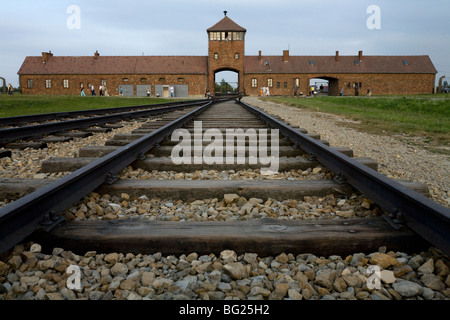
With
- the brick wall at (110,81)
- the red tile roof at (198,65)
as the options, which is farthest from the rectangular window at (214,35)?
the brick wall at (110,81)

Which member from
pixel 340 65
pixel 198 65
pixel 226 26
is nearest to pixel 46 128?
pixel 198 65

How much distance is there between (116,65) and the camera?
51344mm

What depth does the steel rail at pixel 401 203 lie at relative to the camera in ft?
4.93

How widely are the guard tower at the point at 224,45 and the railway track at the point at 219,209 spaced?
47.0 m

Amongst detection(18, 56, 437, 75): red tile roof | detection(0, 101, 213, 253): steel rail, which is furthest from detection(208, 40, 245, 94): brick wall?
detection(0, 101, 213, 253): steel rail

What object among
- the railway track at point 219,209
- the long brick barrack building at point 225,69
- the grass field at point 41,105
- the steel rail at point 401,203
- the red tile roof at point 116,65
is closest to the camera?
the steel rail at point 401,203

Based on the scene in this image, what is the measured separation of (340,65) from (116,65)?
34.6 m

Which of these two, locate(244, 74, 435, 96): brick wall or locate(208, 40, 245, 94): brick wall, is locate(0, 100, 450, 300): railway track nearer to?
locate(208, 40, 245, 94): brick wall

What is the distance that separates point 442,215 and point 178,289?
3.80 feet

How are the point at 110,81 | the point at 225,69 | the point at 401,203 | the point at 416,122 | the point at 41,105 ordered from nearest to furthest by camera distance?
the point at 401,203
the point at 416,122
the point at 41,105
the point at 225,69
the point at 110,81

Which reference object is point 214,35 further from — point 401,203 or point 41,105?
point 401,203

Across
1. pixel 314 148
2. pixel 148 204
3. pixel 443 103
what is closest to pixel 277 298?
pixel 148 204

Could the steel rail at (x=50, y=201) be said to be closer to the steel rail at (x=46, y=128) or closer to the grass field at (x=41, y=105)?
the steel rail at (x=46, y=128)

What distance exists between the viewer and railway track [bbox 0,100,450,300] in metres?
1.63
